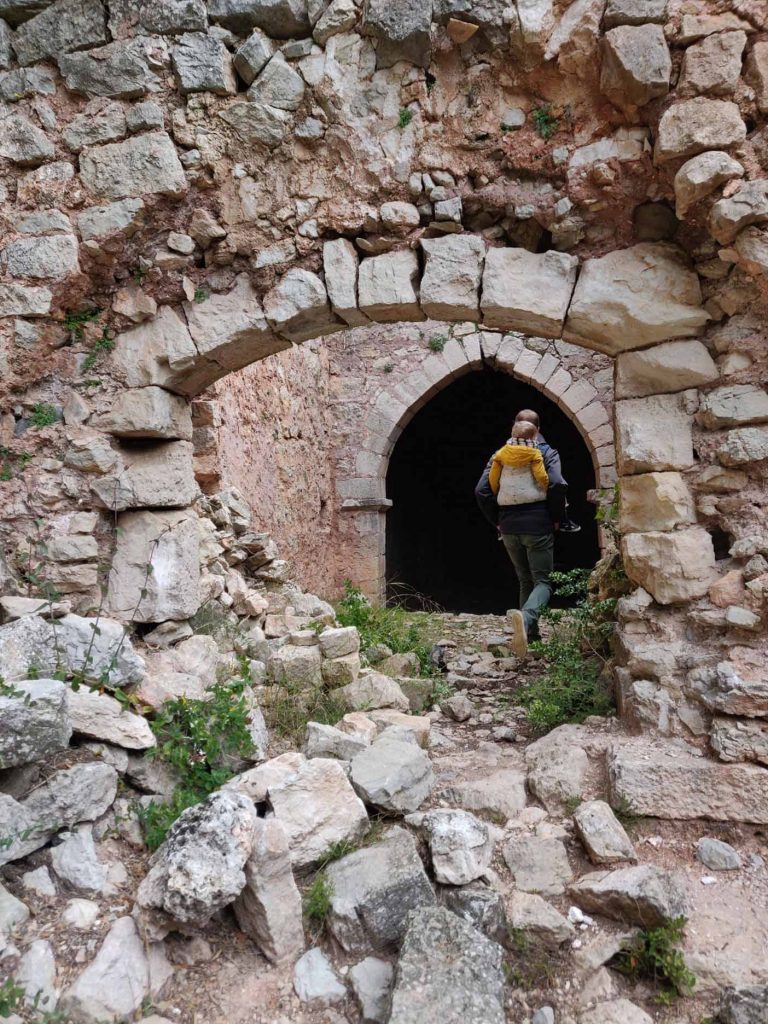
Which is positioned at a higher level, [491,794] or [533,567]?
[533,567]

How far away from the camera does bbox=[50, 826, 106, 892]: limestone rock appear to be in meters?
1.83

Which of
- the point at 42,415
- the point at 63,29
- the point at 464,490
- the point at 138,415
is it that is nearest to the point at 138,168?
the point at 63,29

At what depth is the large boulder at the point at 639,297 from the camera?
2.63 metres

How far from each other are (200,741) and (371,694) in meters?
1.04

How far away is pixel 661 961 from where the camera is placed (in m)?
1.72

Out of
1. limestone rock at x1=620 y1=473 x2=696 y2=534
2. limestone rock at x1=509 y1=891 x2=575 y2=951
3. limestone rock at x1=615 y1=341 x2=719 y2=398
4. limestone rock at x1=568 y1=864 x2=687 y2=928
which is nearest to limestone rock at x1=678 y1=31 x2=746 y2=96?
limestone rock at x1=615 y1=341 x2=719 y2=398

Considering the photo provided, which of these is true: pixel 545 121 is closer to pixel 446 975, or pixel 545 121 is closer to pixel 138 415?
pixel 138 415

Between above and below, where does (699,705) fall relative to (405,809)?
above

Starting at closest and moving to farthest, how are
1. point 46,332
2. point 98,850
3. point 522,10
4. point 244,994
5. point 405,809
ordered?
1. point 244,994
2. point 98,850
3. point 405,809
4. point 522,10
5. point 46,332

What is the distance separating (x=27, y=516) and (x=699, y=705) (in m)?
3.00

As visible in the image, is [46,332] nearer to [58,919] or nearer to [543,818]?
[58,919]

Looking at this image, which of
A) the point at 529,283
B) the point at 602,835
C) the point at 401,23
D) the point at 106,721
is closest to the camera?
the point at 602,835

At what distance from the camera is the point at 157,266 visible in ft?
9.69

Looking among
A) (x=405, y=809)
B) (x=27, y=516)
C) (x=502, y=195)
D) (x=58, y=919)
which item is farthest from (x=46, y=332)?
(x=405, y=809)
